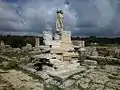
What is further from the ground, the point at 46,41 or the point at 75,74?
the point at 46,41

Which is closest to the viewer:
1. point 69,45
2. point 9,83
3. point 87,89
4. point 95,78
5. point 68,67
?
point 87,89

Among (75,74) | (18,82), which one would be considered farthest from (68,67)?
(18,82)

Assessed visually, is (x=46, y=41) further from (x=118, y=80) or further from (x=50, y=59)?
(x=118, y=80)

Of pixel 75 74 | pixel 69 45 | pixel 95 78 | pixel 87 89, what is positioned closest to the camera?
pixel 87 89

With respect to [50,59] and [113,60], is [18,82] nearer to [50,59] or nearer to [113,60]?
[50,59]

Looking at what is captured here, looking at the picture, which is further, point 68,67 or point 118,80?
point 68,67

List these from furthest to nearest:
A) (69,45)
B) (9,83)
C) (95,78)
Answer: (69,45), (95,78), (9,83)

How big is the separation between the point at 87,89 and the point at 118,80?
2111 millimetres

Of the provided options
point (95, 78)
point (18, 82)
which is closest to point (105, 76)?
point (95, 78)

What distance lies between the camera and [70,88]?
7648 millimetres

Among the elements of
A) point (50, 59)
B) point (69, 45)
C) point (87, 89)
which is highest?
point (69, 45)

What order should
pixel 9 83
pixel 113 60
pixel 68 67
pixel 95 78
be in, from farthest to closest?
pixel 113 60
pixel 68 67
pixel 95 78
pixel 9 83

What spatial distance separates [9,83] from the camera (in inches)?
319

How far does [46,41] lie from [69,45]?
5.90ft
